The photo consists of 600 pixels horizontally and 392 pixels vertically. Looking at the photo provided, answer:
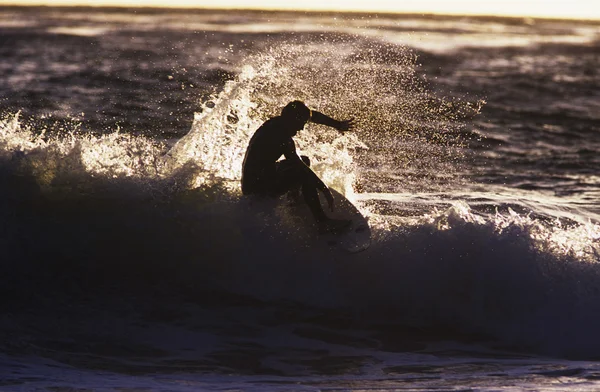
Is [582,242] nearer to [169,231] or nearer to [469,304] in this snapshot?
[469,304]

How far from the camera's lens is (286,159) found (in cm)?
1095

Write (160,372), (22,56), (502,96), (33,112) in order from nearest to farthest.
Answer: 1. (160,372)
2. (33,112)
3. (502,96)
4. (22,56)

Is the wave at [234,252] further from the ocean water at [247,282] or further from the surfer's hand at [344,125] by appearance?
the surfer's hand at [344,125]

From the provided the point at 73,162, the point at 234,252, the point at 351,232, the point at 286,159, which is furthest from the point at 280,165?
the point at 73,162

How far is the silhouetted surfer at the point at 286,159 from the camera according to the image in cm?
1091

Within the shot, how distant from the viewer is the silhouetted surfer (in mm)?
10914

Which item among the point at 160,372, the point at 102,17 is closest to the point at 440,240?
the point at 160,372

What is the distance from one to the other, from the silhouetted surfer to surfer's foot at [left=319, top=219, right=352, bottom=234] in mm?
74

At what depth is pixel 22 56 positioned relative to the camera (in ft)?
130

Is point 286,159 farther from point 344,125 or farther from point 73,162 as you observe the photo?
point 73,162

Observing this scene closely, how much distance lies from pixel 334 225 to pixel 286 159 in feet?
3.25

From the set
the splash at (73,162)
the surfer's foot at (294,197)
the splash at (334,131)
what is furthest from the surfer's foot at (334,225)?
the splash at (73,162)

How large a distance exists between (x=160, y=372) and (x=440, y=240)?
4013 mm

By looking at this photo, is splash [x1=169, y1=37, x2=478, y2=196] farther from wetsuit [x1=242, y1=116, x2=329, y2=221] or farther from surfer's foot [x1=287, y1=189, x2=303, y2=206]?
wetsuit [x1=242, y1=116, x2=329, y2=221]
